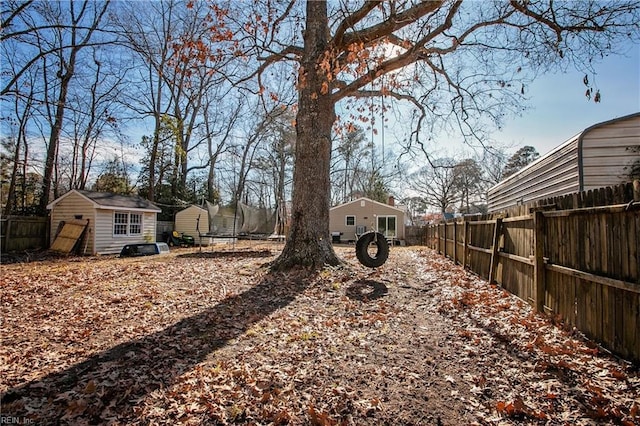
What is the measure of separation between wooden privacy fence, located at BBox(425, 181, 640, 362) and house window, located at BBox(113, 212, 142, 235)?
685 inches

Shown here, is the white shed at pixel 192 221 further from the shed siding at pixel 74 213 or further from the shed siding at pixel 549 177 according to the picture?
the shed siding at pixel 549 177

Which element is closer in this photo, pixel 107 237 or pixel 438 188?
pixel 107 237

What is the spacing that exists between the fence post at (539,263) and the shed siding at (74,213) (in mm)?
17213

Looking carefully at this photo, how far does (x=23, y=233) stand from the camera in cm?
1542

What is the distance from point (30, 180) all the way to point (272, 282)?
20.5 m

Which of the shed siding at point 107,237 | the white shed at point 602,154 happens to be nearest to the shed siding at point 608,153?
the white shed at point 602,154

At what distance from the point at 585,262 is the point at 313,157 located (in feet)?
19.8

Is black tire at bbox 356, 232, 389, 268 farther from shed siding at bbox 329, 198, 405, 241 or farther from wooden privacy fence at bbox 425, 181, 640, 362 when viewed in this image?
shed siding at bbox 329, 198, 405, 241

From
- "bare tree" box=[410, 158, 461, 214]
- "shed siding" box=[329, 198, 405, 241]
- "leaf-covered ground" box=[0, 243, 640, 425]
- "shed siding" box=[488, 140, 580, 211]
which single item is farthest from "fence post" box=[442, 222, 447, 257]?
"bare tree" box=[410, 158, 461, 214]

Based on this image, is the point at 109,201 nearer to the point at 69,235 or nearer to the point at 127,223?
the point at 127,223

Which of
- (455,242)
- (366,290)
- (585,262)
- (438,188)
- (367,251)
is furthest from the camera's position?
(438,188)

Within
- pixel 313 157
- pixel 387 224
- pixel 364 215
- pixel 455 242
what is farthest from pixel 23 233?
pixel 387 224

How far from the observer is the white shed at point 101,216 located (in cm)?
1559

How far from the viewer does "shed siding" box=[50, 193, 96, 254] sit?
1551 cm
